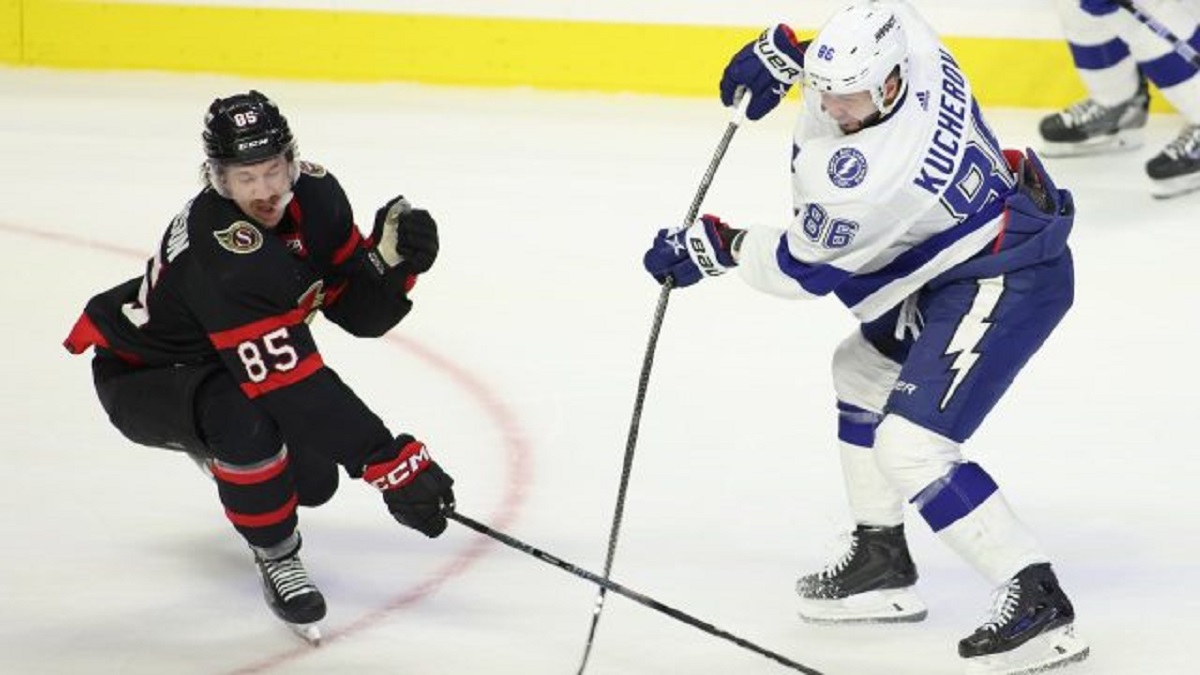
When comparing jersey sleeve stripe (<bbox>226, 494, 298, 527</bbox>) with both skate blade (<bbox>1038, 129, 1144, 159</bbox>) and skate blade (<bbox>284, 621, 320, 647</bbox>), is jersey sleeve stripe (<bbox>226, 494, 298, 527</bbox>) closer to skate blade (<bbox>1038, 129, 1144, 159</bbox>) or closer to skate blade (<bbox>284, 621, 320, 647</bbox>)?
skate blade (<bbox>284, 621, 320, 647</bbox>)

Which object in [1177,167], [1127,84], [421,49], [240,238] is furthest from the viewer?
[421,49]

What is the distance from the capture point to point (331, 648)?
152 inches

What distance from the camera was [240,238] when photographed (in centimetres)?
369

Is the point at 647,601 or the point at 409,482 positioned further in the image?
the point at 647,601

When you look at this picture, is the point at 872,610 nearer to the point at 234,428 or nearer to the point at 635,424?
the point at 635,424

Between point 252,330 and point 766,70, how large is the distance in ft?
3.52

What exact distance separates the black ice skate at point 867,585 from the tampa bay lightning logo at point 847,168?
79 cm

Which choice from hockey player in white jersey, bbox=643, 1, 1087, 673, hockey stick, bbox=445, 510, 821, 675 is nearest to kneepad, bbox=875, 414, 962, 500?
hockey player in white jersey, bbox=643, 1, 1087, 673

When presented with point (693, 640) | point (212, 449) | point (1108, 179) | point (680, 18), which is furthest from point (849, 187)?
point (680, 18)

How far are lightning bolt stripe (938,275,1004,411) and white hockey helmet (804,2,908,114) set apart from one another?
359 mm

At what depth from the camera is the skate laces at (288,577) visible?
153 inches

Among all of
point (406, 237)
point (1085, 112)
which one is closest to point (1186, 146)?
point (1085, 112)

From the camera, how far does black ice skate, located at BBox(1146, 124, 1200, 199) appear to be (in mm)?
6559

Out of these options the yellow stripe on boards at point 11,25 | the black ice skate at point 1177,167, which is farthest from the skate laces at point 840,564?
the yellow stripe on boards at point 11,25
